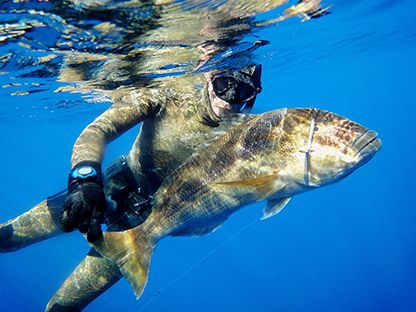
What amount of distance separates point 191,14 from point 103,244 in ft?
14.1

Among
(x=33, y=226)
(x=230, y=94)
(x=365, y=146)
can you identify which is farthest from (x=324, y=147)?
(x=33, y=226)

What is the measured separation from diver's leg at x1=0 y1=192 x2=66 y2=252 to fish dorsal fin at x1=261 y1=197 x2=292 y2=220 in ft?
11.4

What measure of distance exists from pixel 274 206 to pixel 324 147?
2.47 ft

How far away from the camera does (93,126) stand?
3.80 m

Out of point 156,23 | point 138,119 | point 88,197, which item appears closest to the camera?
point 88,197

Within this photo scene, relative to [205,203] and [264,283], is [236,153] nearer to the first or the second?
[205,203]

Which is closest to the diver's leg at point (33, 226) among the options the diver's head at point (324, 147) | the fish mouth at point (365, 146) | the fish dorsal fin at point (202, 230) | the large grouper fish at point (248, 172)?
the large grouper fish at point (248, 172)

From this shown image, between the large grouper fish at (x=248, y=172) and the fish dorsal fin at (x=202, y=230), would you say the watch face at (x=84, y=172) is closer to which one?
the large grouper fish at (x=248, y=172)

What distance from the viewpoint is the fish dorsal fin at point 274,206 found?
3.06 meters

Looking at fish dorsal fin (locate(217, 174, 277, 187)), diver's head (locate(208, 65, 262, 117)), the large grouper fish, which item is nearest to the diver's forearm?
the large grouper fish

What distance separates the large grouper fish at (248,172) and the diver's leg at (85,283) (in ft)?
5.97

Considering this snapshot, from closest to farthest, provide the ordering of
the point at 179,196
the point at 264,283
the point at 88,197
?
the point at 88,197
the point at 179,196
the point at 264,283

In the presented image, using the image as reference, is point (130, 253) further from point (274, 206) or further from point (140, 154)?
point (140, 154)

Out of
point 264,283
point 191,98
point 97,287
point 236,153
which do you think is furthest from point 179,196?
point 264,283
